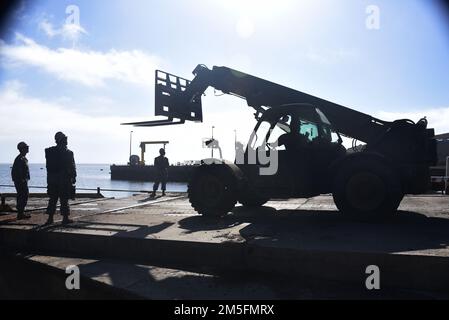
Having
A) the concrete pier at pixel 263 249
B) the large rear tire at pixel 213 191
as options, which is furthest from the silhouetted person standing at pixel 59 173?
the large rear tire at pixel 213 191

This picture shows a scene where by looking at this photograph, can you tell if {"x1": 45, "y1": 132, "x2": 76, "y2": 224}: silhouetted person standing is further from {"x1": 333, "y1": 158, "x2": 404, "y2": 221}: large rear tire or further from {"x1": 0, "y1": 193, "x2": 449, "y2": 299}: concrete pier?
{"x1": 333, "y1": 158, "x2": 404, "y2": 221}: large rear tire

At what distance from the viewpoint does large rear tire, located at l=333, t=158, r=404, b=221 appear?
19.2ft

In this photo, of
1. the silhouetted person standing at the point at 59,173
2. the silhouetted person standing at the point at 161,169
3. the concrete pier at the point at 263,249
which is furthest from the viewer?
the silhouetted person standing at the point at 161,169

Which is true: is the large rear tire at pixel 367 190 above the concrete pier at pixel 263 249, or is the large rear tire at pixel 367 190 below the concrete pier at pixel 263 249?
above

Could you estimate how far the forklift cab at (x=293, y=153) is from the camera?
6.88 meters

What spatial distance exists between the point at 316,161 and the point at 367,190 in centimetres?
118

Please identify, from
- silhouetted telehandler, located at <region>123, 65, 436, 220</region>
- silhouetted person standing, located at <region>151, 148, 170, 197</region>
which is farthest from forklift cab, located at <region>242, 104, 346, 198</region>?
silhouetted person standing, located at <region>151, 148, 170, 197</region>

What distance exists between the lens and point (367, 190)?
6090 mm

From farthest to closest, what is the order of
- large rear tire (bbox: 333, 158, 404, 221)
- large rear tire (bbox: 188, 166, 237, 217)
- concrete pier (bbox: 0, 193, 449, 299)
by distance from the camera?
large rear tire (bbox: 188, 166, 237, 217) < large rear tire (bbox: 333, 158, 404, 221) < concrete pier (bbox: 0, 193, 449, 299)

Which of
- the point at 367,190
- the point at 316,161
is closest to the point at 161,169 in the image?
the point at 316,161

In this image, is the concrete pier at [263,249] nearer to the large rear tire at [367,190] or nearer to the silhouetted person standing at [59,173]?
the large rear tire at [367,190]

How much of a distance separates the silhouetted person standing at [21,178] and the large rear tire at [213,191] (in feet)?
11.4

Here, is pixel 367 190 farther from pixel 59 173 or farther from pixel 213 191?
pixel 59 173
